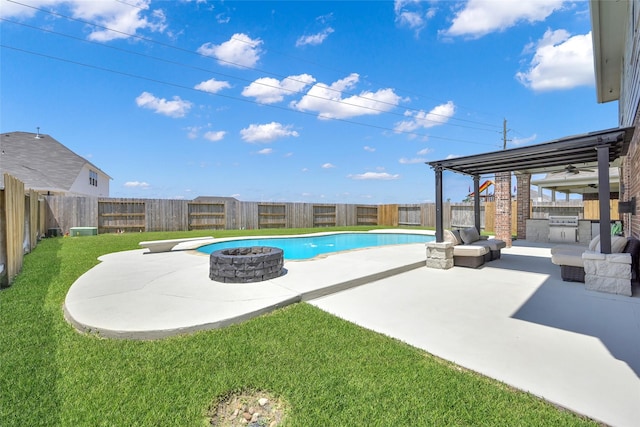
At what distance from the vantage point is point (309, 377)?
88.1 inches

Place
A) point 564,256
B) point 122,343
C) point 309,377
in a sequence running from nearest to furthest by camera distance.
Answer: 1. point 309,377
2. point 122,343
3. point 564,256

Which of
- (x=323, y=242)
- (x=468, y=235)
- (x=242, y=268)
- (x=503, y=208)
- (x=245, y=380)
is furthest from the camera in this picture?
(x=323, y=242)

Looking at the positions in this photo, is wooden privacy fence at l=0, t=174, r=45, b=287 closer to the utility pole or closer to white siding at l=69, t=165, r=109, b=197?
white siding at l=69, t=165, r=109, b=197

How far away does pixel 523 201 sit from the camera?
1152 centimetres

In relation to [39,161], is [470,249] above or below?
below

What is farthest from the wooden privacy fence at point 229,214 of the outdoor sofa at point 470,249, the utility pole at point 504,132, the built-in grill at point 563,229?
the utility pole at point 504,132

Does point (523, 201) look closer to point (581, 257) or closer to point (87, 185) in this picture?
point (581, 257)

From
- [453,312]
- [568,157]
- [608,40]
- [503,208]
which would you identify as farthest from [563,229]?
[453,312]

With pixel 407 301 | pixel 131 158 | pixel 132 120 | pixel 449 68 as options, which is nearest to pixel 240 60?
pixel 132 120

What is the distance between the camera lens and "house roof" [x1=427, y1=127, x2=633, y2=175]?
4.80 metres

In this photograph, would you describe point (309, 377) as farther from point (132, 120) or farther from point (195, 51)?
point (132, 120)

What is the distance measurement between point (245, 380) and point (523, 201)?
516 inches

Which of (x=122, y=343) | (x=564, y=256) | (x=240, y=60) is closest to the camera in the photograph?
(x=122, y=343)

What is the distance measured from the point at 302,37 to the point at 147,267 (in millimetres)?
12404
